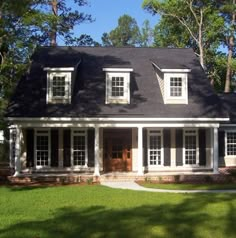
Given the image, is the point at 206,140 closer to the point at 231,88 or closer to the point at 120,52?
the point at 120,52

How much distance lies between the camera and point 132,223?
37.0ft

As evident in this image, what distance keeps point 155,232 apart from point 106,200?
5.85 meters

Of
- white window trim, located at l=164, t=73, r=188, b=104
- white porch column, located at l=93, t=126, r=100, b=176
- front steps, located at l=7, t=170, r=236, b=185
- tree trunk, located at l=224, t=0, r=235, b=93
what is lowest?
front steps, located at l=7, t=170, r=236, b=185

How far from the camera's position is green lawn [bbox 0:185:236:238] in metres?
10.2

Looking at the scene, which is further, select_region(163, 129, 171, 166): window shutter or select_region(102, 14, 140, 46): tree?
select_region(102, 14, 140, 46): tree

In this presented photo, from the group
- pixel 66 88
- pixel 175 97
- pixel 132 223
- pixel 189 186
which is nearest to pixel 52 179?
pixel 66 88

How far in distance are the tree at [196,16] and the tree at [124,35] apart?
3875 cm

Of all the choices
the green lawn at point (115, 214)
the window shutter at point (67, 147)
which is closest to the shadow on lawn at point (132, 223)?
the green lawn at point (115, 214)

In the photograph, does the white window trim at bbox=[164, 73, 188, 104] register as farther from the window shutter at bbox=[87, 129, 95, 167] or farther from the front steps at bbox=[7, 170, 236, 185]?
the window shutter at bbox=[87, 129, 95, 167]

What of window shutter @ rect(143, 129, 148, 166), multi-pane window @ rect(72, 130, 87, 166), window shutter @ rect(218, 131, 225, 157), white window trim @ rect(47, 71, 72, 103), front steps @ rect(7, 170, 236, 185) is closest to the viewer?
front steps @ rect(7, 170, 236, 185)

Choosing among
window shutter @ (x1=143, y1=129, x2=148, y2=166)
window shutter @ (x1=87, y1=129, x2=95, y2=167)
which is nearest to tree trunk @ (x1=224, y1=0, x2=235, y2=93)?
window shutter @ (x1=143, y1=129, x2=148, y2=166)

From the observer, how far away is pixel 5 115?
24203 millimetres

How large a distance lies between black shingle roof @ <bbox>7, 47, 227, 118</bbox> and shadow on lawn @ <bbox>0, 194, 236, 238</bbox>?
11.3 metres

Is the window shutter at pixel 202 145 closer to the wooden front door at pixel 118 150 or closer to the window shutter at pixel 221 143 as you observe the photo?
the wooden front door at pixel 118 150
